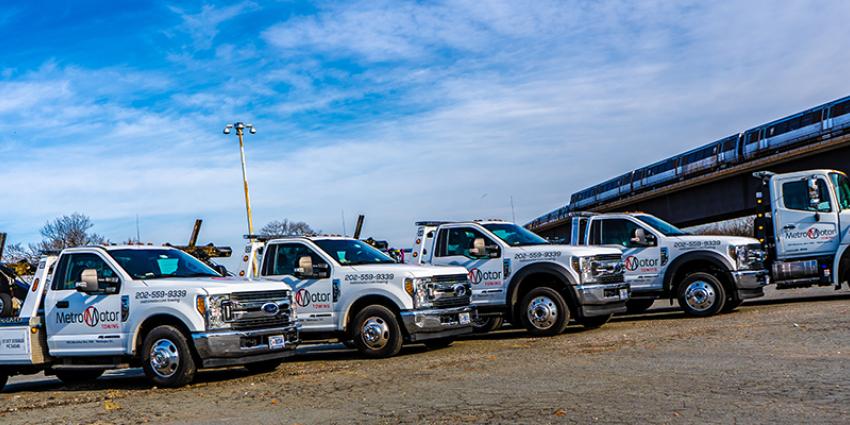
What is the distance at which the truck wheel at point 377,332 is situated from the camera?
13.3m

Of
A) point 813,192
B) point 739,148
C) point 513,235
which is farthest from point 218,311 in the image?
point 739,148

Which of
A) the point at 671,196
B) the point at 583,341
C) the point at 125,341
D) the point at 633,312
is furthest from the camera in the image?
the point at 671,196

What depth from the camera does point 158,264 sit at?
12.3 metres

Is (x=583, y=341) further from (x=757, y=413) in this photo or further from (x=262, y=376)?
(x=757, y=413)

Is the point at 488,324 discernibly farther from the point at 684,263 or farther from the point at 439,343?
the point at 684,263

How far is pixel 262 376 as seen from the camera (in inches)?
478

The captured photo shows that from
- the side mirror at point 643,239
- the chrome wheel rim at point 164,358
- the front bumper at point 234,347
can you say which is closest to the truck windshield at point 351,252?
the front bumper at point 234,347

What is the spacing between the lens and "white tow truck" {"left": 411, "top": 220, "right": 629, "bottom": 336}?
14867mm

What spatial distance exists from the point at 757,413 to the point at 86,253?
29.6 ft

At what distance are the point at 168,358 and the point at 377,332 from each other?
3343mm

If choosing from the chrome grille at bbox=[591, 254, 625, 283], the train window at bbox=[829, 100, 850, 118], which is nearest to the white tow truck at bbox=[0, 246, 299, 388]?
the chrome grille at bbox=[591, 254, 625, 283]

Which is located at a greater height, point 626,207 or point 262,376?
point 626,207

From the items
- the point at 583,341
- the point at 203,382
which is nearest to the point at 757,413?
the point at 583,341

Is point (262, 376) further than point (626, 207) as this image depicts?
No
